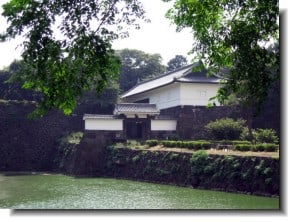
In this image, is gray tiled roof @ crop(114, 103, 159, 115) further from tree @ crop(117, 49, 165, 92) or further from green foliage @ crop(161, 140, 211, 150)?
tree @ crop(117, 49, 165, 92)

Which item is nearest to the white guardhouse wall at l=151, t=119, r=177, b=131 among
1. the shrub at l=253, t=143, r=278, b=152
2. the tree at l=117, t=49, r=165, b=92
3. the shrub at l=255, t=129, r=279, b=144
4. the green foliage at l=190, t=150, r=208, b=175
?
the shrub at l=255, t=129, r=279, b=144

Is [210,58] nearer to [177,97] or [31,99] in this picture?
[177,97]

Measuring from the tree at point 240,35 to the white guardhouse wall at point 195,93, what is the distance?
41.8 ft

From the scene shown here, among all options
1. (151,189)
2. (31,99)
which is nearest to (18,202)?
(151,189)

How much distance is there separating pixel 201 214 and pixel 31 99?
16.1 meters

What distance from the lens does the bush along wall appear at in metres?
10.0

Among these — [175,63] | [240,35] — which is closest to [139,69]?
[175,63]

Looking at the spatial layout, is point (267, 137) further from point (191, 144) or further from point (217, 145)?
point (191, 144)

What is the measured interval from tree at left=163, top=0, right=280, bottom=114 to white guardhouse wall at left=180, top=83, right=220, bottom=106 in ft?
41.8

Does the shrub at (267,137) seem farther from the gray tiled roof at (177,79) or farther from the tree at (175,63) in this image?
→ the tree at (175,63)

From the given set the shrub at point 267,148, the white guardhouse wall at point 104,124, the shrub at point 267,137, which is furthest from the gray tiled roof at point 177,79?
the shrub at point 267,148

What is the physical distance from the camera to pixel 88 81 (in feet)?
17.7

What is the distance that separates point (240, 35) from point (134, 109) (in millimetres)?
13682

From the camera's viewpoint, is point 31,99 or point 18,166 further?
point 31,99
